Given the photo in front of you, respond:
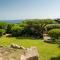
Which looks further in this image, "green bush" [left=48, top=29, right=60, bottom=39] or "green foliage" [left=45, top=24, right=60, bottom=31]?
"green foliage" [left=45, top=24, right=60, bottom=31]

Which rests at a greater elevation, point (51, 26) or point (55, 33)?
point (51, 26)

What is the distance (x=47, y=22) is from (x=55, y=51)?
35.8 feet

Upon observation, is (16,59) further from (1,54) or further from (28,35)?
(28,35)

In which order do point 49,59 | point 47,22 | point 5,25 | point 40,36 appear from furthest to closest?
point 5,25 → point 47,22 → point 40,36 → point 49,59

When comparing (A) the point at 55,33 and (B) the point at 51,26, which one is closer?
(A) the point at 55,33

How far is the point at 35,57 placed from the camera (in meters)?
6.66

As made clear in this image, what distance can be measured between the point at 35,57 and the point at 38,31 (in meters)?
16.5

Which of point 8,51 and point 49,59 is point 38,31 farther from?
point 8,51

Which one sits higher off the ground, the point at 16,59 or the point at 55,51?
the point at 16,59

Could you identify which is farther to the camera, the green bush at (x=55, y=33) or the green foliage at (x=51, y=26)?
the green foliage at (x=51, y=26)

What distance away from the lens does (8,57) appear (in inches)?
269

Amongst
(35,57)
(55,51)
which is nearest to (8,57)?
(35,57)

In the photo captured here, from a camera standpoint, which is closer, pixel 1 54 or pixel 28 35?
pixel 1 54

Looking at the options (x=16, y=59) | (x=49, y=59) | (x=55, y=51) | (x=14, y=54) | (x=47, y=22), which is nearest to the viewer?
(x=16, y=59)
